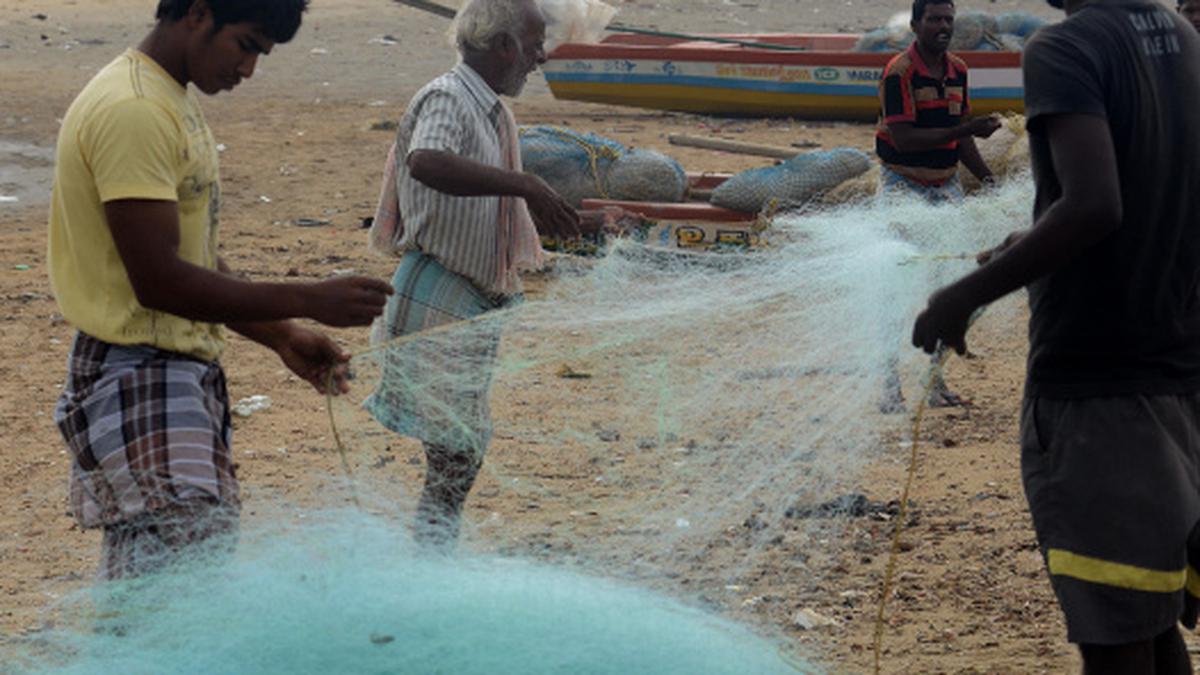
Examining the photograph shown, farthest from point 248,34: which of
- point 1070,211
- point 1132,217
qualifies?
point 1132,217

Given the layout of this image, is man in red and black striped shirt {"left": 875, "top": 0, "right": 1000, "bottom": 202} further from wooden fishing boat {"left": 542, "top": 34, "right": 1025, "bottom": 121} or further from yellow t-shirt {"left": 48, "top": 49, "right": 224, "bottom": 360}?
wooden fishing boat {"left": 542, "top": 34, "right": 1025, "bottom": 121}

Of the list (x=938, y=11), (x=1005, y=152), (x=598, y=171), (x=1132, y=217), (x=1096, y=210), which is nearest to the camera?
(x=1096, y=210)

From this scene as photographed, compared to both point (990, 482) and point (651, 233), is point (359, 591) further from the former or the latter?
point (651, 233)

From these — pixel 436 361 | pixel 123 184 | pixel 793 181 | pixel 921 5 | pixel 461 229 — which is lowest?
pixel 793 181

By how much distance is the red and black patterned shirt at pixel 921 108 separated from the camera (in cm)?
602

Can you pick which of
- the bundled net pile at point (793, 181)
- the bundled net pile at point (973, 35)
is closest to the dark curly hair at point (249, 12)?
the bundled net pile at point (793, 181)

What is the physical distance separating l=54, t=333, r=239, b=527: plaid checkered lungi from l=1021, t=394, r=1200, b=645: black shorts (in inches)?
58.4

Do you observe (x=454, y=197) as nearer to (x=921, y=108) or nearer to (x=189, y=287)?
(x=189, y=287)

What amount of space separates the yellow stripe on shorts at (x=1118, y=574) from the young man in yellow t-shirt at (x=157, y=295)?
1.30m

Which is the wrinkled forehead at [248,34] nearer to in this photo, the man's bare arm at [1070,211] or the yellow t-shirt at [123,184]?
the yellow t-shirt at [123,184]

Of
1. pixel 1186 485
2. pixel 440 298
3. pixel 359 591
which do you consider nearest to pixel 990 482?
pixel 440 298

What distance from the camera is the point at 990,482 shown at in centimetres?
516

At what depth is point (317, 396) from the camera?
6.32 meters

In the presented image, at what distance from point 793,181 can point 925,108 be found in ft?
7.21
